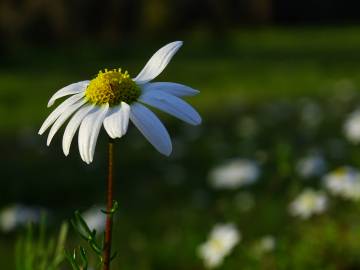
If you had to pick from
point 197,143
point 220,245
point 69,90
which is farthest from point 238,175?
point 197,143

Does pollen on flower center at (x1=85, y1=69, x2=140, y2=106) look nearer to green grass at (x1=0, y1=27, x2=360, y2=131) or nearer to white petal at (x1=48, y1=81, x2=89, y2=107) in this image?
white petal at (x1=48, y1=81, x2=89, y2=107)

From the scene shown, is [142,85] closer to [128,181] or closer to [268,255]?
[268,255]

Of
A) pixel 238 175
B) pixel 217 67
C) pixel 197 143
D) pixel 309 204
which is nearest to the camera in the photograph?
pixel 309 204

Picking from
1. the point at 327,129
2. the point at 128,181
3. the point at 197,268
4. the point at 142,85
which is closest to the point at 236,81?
the point at 327,129

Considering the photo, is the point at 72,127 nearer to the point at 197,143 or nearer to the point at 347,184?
the point at 347,184

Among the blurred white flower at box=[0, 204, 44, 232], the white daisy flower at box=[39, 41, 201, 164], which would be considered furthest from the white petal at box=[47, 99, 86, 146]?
the blurred white flower at box=[0, 204, 44, 232]

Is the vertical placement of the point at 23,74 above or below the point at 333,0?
below
